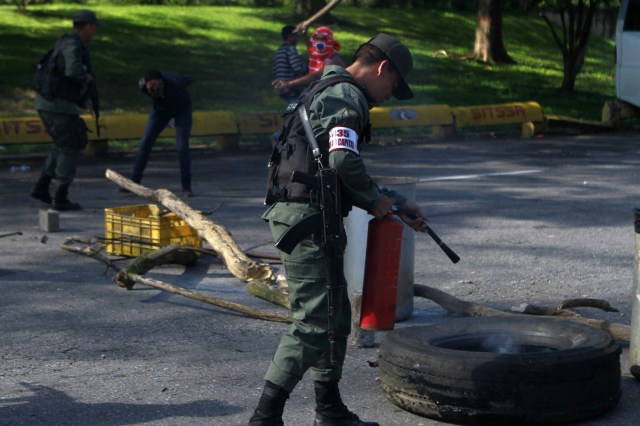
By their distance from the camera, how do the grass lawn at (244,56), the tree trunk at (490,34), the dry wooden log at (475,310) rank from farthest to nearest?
1. the tree trunk at (490,34)
2. the grass lawn at (244,56)
3. the dry wooden log at (475,310)

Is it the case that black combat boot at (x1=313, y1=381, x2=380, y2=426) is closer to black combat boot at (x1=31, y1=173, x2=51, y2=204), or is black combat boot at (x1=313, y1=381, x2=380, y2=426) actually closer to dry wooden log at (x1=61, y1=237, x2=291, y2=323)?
dry wooden log at (x1=61, y1=237, x2=291, y2=323)

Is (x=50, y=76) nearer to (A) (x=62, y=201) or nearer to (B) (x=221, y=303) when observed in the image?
(A) (x=62, y=201)

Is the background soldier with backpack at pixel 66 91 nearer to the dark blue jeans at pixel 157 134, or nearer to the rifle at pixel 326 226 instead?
the dark blue jeans at pixel 157 134

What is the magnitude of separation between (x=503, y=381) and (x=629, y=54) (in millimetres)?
17081

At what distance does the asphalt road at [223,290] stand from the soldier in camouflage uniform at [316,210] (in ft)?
1.30

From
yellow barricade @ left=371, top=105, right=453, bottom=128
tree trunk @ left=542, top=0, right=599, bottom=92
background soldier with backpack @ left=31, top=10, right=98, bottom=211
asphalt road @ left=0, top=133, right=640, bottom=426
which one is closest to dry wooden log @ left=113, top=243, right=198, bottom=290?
asphalt road @ left=0, top=133, right=640, bottom=426

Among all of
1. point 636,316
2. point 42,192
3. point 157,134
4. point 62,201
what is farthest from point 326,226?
point 157,134

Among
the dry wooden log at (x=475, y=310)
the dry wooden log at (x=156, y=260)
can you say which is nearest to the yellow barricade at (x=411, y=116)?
the dry wooden log at (x=156, y=260)

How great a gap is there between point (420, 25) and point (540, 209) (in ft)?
83.7

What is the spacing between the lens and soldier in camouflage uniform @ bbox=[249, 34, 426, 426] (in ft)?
15.1

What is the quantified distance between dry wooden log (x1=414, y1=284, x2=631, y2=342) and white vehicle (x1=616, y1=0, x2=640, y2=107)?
1462 centimetres

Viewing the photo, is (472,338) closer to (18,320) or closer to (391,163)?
(18,320)

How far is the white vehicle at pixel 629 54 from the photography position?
20609mm

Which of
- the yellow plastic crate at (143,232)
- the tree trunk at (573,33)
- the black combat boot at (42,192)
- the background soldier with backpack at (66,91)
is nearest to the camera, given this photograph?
the yellow plastic crate at (143,232)
